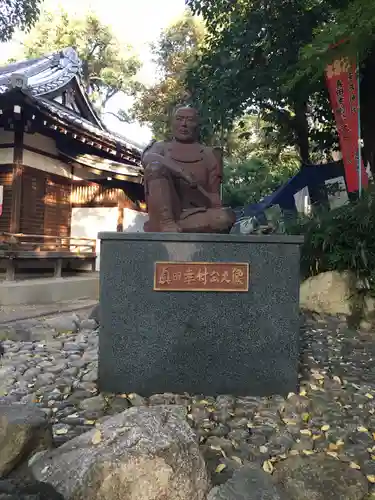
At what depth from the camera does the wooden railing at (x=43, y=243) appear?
8.27 metres

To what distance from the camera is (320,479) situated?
209 centimetres

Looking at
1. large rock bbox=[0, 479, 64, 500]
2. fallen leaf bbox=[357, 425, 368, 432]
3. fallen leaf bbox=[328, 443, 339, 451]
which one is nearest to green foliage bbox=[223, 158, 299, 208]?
fallen leaf bbox=[357, 425, 368, 432]

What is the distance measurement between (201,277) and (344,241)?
382cm

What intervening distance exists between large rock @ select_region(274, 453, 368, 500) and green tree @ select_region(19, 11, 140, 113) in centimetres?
2473

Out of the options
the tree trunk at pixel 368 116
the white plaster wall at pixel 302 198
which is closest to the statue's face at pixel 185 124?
the tree trunk at pixel 368 116

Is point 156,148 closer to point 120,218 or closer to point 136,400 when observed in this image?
point 136,400

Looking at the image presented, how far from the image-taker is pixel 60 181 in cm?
1073

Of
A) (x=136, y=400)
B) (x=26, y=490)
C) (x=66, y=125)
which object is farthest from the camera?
(x=66, y=125)

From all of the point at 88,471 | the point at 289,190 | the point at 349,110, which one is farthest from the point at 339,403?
the point at 289,190

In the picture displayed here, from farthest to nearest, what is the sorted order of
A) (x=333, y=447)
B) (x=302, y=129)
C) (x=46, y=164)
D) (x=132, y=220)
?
(x=132, y=220), (x=302, y=129), (x=46, y=164), (x=333, y=447)

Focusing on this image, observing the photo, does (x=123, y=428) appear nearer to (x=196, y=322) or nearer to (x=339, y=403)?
(x=196, y=322)

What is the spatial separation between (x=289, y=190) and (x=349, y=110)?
183 inches

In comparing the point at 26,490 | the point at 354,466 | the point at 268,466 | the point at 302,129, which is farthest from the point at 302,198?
the point at 26,490

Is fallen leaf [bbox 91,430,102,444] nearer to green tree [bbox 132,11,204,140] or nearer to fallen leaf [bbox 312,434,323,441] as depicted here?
fallen leaf [bbox 312,434,323,441]
